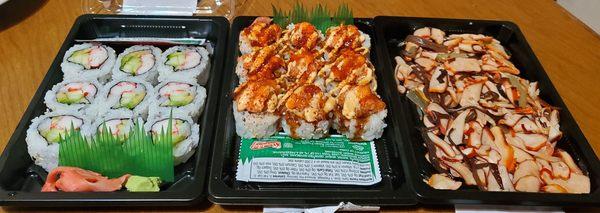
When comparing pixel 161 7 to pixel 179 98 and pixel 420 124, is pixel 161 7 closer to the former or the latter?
pixel 179 98

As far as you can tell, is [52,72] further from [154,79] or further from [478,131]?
[478,131]

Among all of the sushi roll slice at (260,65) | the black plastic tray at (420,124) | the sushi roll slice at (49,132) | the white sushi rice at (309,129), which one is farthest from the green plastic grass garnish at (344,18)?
the sushi roll slice at (49,132)

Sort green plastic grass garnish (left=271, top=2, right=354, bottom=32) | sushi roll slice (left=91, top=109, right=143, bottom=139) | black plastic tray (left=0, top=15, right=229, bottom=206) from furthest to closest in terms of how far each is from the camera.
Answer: green plastic grass garnish (left=271, top=2, right=354, bottom=32)
sushi roll slice (left=91, top=109, right=143, bottom=139)
black plastic tray (left=0, top=15, right=229, bottom=206)

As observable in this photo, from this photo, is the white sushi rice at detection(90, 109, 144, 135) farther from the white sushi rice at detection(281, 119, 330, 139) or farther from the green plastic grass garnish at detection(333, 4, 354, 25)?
the green plastic grass garnish at detection(333, 4, 354, 25)

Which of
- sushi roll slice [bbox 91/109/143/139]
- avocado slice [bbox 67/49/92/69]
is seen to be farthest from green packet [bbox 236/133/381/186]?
avocado slice [bbox 67/49/92/69]

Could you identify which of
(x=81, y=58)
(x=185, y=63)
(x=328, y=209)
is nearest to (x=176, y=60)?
(x=185, y=63)

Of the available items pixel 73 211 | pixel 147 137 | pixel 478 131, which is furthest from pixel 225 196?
pixel 478 131
